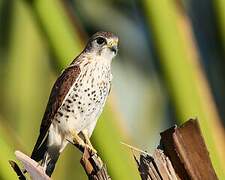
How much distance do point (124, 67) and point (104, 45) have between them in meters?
1.29

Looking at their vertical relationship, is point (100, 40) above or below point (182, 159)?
above

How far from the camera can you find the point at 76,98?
3111mm

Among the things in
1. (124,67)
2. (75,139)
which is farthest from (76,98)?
(124,67)

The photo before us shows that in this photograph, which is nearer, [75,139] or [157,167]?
[157,167]

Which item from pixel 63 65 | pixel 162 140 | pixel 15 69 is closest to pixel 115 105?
pixel 63 65

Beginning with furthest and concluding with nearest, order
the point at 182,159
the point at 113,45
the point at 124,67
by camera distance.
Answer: the point at 124,67, the point at 113,45, the point at 182,159

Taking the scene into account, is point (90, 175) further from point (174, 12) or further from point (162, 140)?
point (174, 12)

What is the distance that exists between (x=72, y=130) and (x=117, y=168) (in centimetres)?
95

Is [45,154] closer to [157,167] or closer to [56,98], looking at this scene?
[56,98]

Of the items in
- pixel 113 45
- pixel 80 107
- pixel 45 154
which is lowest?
pixel 45 154

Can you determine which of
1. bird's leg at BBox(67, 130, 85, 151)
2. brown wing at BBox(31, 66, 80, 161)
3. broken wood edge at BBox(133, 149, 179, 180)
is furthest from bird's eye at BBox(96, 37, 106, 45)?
broken wood edge at BBox(133, 149, 179, 180)

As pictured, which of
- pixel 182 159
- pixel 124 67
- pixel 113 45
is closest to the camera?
pixel 182 159

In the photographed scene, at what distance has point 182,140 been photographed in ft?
5.99

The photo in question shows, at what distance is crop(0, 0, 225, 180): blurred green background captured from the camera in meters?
2.26
